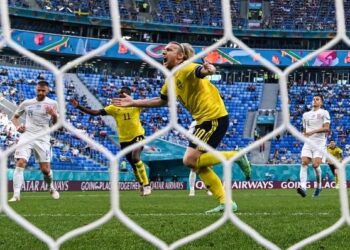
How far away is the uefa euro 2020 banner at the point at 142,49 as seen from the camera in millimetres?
31672

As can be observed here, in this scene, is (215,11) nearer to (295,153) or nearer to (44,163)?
(295,153)

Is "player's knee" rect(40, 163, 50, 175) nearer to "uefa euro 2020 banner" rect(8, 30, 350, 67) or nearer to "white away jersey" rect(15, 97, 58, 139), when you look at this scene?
"white away jersey" rect(15, 97, 58, 139)

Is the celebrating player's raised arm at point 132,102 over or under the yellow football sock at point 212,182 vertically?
over

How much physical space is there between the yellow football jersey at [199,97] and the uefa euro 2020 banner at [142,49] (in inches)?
941

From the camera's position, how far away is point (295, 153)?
2686 cm

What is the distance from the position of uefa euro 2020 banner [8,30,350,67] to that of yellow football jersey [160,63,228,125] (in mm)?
23903

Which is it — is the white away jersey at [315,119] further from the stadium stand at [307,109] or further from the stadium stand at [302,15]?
the stadium stand at [302,15]

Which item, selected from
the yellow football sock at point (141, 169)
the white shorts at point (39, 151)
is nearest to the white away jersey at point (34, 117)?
the white shorts at point (39, 151)

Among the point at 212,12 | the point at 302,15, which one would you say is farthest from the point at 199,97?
the point at 302,15

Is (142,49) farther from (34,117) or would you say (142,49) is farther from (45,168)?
(34,117)

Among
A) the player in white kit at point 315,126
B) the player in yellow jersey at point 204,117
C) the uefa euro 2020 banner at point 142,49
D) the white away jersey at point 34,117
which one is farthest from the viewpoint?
the uefa euro 2020 banner at point 142,49

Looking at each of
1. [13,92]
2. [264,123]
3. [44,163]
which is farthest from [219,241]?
[264,123]

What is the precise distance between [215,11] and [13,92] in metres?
15.3

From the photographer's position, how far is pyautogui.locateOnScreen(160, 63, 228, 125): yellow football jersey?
5.56 m
